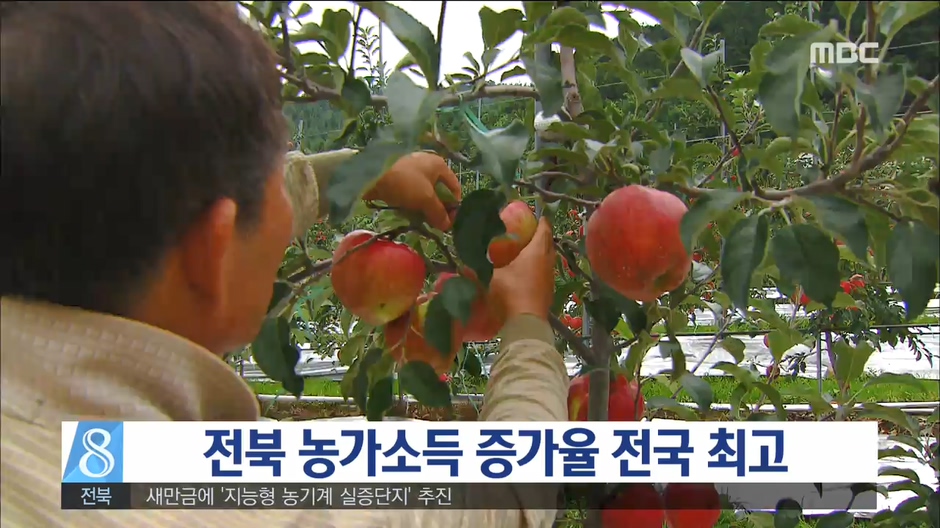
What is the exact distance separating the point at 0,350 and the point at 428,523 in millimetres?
343

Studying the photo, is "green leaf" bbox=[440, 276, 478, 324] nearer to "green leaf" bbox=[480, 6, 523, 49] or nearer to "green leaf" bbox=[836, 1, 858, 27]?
"green leaf" bbox=[480, 6, 523, 49]

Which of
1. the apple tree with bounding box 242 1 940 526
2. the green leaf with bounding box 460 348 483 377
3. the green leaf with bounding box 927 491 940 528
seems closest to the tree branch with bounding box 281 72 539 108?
the apple tree with bounding box 242 1 940 526

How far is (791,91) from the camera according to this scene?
0.55 meters

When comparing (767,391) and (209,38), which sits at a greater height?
(209,38)

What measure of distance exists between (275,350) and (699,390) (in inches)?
19.0

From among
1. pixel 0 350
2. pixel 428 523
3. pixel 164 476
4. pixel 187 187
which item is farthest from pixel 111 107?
pixel 428 523

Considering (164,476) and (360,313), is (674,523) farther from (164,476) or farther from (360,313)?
(164,476)

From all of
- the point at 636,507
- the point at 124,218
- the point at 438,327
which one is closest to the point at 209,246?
the point at 124,218

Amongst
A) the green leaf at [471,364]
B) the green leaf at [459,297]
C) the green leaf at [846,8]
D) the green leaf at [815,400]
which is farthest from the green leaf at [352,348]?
the green leaf at [846,8]

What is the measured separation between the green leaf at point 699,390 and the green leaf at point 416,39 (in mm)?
484

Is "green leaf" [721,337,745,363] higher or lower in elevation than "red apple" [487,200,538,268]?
lower

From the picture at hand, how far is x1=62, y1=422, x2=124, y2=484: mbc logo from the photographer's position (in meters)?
0.50

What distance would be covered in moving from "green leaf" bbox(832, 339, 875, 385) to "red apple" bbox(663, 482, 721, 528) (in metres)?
0.26

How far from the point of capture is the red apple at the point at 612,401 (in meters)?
0.94
